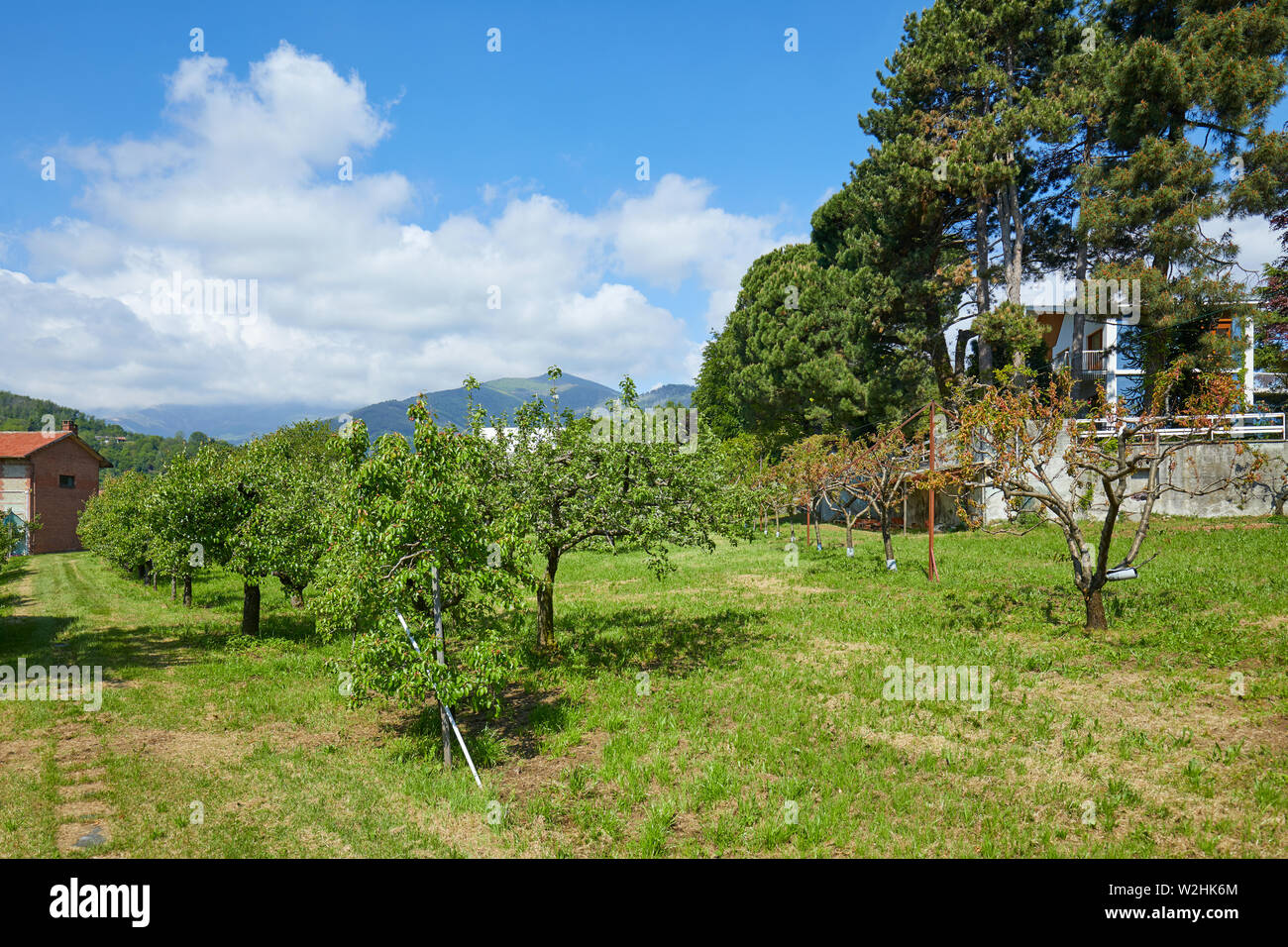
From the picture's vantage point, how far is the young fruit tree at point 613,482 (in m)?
13.7

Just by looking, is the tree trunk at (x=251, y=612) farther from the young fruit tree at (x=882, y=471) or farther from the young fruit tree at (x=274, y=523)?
the young fruit tree at (x=882, y=471)

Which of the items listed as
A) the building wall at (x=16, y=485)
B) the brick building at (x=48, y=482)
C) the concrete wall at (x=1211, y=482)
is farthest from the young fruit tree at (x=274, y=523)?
the building wall at (x=16, y=485)

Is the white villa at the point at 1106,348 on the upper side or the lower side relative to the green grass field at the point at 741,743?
upper

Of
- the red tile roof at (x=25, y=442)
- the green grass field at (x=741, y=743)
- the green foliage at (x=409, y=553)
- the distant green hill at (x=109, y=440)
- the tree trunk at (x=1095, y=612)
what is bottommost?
the green grass field at (x=741, y=743)

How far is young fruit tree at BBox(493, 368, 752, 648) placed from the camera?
13.7m

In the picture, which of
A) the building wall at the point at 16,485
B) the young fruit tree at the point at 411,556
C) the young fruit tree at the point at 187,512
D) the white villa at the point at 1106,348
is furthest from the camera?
the building wall at the point at 16,485

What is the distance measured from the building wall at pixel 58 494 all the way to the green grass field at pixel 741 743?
53.1 metres

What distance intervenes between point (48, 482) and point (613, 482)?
7103cm

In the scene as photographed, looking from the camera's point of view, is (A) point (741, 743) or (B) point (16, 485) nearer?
(A) point (741, 743)

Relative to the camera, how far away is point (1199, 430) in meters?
13.4

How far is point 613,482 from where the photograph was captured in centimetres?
1339

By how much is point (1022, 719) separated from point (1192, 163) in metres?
28.6

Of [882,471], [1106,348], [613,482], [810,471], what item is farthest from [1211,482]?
[613,482]

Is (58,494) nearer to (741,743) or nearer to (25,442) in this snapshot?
(25,442)
